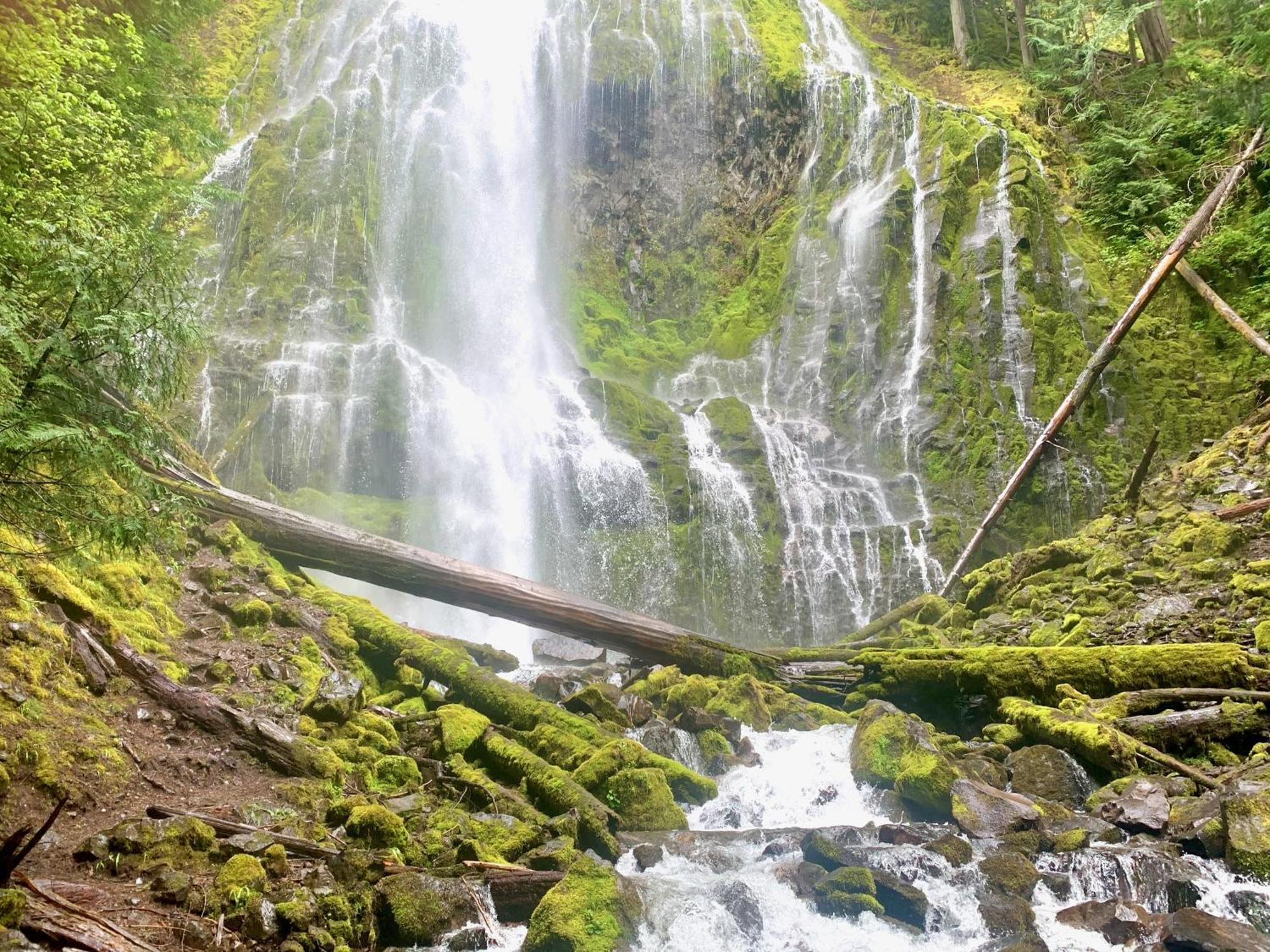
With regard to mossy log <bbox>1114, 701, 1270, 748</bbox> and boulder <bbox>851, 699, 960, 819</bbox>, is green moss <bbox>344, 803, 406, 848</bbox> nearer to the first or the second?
boulder <bbox>851, 699, 960, 819</bbox>

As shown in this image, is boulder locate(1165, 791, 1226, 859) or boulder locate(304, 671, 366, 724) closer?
boulder locate(1165, 791, 1226, 859)

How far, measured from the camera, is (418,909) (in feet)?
14.4

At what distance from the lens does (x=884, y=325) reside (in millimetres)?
18906

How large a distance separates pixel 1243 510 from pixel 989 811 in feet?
22.3

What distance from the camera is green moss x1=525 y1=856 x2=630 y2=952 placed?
440 cm

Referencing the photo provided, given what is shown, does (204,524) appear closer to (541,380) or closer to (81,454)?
(81,454)

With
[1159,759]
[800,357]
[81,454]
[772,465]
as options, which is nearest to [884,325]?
[800,357]

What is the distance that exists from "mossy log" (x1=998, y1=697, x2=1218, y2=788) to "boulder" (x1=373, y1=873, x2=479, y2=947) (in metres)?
5.34

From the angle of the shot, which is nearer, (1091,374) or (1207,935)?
(1207,935)

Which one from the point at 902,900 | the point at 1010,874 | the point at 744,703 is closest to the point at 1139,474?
the point at 744,703

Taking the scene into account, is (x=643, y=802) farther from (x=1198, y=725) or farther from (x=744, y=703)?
(x=1198, y=725)

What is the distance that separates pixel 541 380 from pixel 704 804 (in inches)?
574

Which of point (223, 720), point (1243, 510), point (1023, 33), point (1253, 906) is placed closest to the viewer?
point (1253, 906)

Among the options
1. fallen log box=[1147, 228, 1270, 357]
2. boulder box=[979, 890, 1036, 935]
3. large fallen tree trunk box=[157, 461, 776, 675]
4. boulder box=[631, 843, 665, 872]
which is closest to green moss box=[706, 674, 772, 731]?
large fallen tree trunk box=[157, 461, 776, 675]
